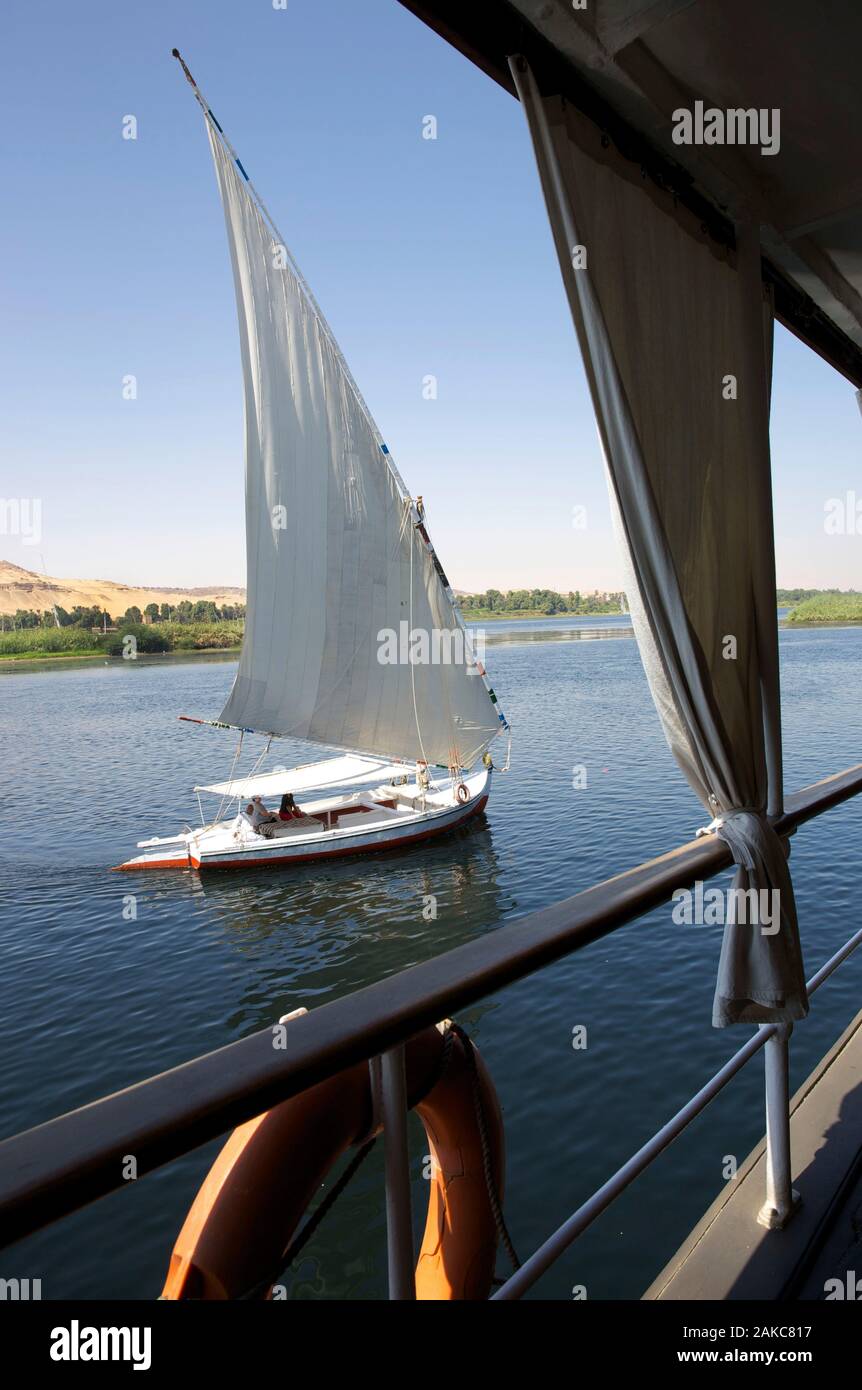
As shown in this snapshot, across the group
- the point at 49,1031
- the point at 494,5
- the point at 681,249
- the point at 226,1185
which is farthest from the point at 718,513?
the point at 49,1031

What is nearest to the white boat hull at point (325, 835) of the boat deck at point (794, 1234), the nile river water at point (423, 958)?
the nile river water at point (423, 958)

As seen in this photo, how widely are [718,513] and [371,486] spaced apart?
1056 cm

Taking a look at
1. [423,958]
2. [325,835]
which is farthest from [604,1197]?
[325,835]

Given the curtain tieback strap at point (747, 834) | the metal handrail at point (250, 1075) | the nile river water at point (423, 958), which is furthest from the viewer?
the nile river water at point (423, 958)

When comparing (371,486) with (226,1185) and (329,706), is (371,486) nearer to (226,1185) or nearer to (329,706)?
(329,706)

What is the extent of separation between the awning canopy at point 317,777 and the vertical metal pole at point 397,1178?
42.2 feet

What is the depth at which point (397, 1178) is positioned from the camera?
2.47 ft

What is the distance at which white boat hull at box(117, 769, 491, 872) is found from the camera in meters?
13.1

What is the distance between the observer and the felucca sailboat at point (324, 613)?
10.3m

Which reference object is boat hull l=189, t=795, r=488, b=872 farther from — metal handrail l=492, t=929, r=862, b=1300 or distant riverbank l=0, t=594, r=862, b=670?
distant riverbank l=0, t=594, r=862, b=670

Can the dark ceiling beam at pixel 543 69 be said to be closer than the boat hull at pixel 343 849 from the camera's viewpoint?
Yes

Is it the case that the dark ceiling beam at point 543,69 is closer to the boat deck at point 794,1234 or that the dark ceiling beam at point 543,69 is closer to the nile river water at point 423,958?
the boat deck at point 794,1234

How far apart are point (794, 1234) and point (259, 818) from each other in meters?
12.7

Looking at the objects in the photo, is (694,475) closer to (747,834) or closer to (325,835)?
(747,834)
